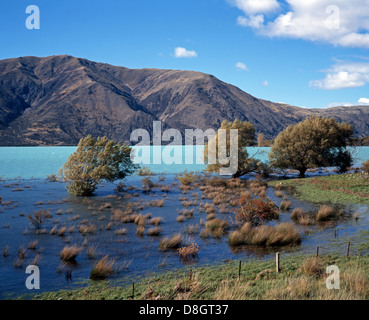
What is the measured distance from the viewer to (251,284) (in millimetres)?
8680

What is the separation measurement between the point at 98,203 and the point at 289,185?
23.9 m

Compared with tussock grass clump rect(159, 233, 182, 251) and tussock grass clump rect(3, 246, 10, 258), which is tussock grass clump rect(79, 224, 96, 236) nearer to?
tussock grass clump rect(3, 246, 10, 258)

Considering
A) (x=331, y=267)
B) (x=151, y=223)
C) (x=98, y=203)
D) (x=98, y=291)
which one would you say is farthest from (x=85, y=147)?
(x=331, y=267)

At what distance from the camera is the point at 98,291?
9266 millimetres

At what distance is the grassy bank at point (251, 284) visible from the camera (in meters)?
7.08

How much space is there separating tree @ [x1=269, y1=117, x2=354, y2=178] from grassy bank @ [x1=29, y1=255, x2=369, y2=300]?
35588 millimetres

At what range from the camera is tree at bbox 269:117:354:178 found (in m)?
44.0

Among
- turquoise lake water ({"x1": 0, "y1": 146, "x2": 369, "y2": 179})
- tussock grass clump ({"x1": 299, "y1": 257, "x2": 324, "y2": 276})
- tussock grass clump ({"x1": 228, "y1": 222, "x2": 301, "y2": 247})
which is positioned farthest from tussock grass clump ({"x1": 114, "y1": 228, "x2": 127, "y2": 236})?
turquoise lake water ({"x1": 0, "y1": 146, "x2": 369, "y2": 179})

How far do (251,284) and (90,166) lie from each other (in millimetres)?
29436

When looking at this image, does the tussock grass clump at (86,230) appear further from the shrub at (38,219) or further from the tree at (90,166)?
the tree at (90,166)

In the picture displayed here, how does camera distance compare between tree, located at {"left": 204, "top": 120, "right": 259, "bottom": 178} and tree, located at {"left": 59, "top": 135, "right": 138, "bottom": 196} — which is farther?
tree, located at {"left": 204, "top": 120, "right": 259, "bottom": 178}

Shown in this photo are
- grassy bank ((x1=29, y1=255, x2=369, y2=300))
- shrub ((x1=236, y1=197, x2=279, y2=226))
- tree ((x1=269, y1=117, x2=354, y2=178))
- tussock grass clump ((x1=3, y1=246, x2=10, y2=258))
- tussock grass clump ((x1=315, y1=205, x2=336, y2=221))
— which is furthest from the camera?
tree ((x1=269, y1=117, x2=354, y2=178))

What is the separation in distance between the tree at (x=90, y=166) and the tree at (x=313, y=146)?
82.8ft
